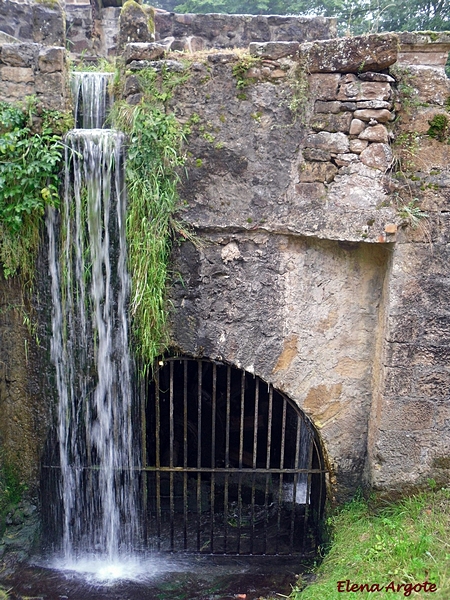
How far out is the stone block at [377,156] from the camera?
11.6 ft

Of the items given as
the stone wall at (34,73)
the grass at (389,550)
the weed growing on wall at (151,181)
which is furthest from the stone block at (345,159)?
the grass at (389,550)

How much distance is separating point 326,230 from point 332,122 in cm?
70

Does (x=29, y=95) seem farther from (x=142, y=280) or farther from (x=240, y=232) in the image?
(x=240, y=232)

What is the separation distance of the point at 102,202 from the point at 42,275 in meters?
0.71

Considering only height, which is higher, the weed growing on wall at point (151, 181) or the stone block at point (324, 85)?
the stone block at point (324, 85)

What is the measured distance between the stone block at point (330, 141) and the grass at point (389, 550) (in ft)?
8.22

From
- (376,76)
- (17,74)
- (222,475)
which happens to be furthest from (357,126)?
(222,475)

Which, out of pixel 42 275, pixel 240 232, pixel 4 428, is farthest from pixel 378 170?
pixel 4 428

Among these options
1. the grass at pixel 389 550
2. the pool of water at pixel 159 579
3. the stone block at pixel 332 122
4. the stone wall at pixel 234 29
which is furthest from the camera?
the stone wall at pixel 234 29

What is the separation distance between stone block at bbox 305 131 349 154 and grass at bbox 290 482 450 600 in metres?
2.51

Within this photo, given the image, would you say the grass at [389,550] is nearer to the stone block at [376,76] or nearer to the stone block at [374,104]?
the stone block at [374,104]

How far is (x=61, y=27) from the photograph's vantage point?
17.5 feet

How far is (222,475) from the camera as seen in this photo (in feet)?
18.4

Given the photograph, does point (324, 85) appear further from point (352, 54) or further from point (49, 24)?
point (49, 24)
